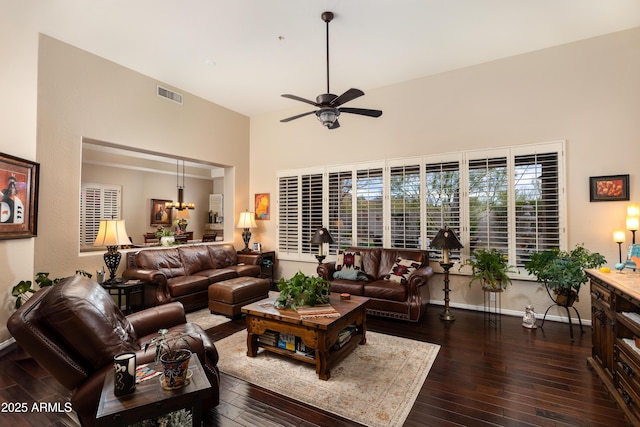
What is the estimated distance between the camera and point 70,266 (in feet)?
14.0

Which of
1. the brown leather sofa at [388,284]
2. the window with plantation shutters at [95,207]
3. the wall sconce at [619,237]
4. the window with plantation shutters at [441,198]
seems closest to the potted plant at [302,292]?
the brown leather sofa at [388,284]

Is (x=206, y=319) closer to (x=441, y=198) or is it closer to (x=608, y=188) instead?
(x=441, y=198)

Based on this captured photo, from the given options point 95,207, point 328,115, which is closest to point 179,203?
point 95,207

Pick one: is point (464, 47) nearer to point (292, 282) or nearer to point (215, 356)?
point (292, 282)

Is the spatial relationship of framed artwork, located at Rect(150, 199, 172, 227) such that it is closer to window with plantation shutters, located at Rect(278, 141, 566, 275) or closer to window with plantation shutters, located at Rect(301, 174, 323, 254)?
window with plantation shutters, located at Rect(278, 141, 566, 275)

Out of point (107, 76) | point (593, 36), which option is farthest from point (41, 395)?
point (593, 36)

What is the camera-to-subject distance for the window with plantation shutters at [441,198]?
192 inches

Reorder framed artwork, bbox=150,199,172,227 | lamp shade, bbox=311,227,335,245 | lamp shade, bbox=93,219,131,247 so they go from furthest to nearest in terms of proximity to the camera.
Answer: framed artwork, bbox=150,199,172,227 < lamp shade, bbox=311,227,335,245 < lamp shade, bbox=93,219,131,247

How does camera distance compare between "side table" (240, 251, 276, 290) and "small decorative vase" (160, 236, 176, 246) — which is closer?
"small decorative vase" (160, 236, 176, 246)

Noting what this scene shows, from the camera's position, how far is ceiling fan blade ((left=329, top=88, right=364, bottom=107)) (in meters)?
3.16

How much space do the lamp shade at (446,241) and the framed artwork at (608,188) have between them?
6.08 feet

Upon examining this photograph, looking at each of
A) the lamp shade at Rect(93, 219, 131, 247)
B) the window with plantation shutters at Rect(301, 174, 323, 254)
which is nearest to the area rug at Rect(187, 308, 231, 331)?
the lamp shade at Rect(93, 219, 131, 247)

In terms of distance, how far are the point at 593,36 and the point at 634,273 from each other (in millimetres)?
3420

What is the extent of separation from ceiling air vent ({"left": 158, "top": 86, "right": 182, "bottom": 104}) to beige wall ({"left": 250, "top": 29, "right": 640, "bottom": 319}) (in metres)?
2.41
